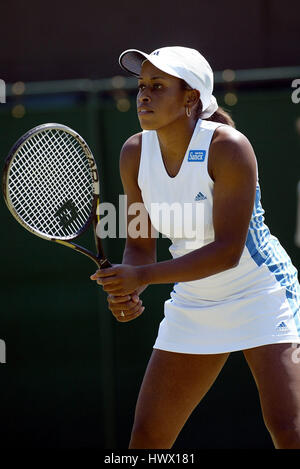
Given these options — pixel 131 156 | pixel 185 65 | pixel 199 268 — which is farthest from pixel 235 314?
pixel 185 65

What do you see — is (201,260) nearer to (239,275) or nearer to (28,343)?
(239,275)

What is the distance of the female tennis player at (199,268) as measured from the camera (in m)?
2.96

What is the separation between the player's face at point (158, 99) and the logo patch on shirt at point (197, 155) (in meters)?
0.13

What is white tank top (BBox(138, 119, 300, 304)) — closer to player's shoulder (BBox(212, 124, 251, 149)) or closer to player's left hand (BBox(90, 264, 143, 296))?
player's shoulder (BBox(212, 124, 251, 149))

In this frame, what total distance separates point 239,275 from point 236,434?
78.6 inches

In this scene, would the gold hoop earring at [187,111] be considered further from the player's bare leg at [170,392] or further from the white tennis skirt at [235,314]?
the player's bare leg at [170,392]

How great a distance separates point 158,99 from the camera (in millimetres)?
3053

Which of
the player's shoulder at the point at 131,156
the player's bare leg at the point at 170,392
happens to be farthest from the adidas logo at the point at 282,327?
the player's shoulder at the point at 131,156

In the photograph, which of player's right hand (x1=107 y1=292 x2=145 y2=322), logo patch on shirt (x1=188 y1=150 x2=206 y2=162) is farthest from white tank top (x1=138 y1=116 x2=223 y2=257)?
player's right hand (x1=107 y1=292 x2=145 y2=322)

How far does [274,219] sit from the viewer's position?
190 inches

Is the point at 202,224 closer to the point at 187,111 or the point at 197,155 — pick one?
the point at 197,155

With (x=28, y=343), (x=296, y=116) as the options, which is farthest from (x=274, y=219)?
(x=28, y=343)

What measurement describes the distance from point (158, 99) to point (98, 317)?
2.08m

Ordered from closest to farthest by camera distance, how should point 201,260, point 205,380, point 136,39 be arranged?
point 201,260 → point 205,380 → point 136,39
